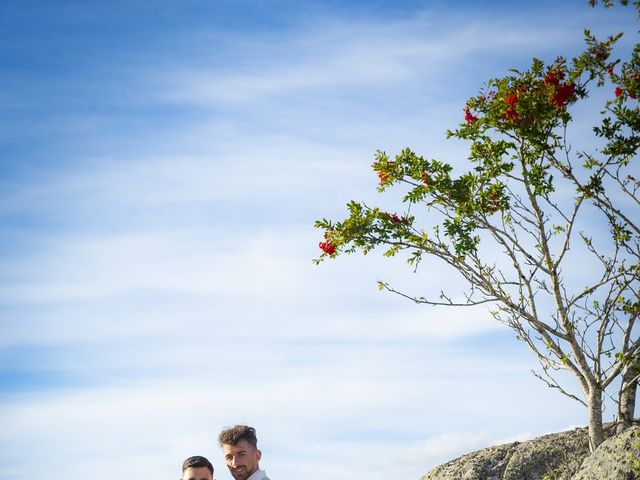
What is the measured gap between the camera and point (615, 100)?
45.6 ft

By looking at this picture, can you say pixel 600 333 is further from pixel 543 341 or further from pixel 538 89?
pixel 538 89

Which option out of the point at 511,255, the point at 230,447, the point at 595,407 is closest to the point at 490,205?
the point at 511,255

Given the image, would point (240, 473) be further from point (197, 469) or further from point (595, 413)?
point (595, 413)

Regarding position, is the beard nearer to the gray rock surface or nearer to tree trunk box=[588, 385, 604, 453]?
the gray rock surface

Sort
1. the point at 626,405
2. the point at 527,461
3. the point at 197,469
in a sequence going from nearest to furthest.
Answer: the point at 197,469 → the point at 527,461 → the point at 626,405

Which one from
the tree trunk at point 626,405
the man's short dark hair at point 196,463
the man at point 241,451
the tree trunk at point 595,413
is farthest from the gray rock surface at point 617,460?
the man's short dark hair at point 196,463

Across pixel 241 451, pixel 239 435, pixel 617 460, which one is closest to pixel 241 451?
pixel 241 451

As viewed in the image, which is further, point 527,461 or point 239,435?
point 527,461

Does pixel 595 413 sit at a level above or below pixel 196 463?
above

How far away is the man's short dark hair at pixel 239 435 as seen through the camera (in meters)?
7.91

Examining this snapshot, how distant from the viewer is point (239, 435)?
7.91m

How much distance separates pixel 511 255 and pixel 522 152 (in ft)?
6.87

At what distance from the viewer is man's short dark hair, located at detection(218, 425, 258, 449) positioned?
26.0 feet

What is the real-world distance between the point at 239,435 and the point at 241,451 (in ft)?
0.58
